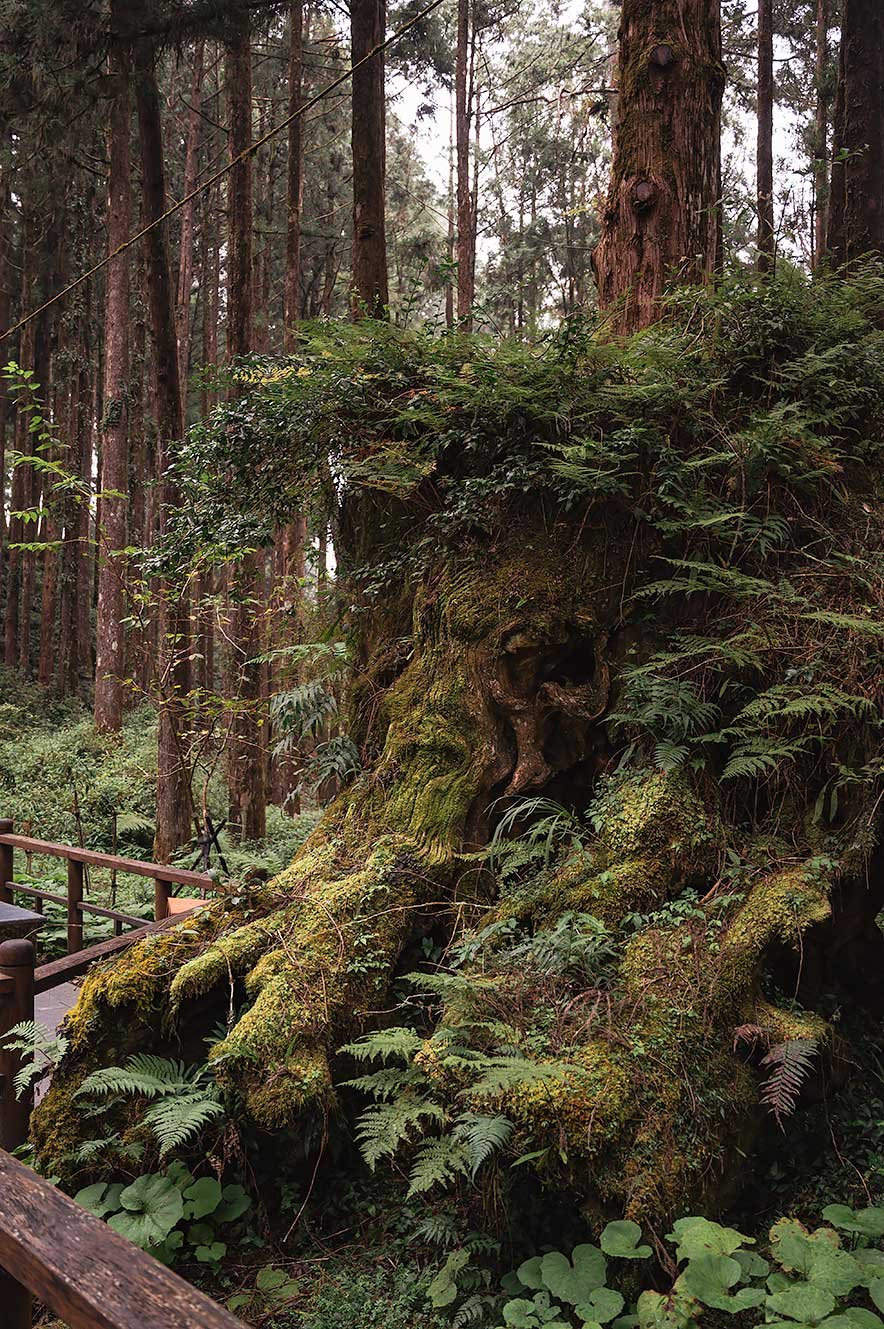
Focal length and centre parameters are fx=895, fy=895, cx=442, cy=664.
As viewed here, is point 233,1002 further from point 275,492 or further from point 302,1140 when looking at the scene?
point 275,492

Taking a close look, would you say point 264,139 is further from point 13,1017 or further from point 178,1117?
point 178,1117

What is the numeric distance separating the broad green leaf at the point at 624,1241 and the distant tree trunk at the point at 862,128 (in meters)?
7.96

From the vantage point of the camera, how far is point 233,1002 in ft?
14.7

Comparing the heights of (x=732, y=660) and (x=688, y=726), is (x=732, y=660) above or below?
above

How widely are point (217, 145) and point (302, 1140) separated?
26.4m

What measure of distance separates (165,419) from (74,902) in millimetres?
6297

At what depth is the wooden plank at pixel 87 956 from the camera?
519 centimetres

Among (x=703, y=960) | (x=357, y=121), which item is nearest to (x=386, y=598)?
(x=703, y=960)

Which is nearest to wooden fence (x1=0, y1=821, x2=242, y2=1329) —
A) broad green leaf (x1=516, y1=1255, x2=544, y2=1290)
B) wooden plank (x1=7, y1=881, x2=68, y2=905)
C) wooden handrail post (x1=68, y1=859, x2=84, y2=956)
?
broad green leaf (x1=516, y1=1255, x2=544, y2=1290)

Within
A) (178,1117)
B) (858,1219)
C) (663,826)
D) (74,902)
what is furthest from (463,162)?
(858,1219)

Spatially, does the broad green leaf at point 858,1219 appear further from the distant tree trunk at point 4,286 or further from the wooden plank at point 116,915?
the distant tree trunk at point 4,286

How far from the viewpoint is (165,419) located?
1105 cm

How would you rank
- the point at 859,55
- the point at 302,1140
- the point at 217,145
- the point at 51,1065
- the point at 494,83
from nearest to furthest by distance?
the point at 302,1140
the point at 51,1065
the point at 859,55
the point at 217,145
the point at 494,83

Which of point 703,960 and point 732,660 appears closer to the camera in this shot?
point 703,960
